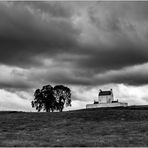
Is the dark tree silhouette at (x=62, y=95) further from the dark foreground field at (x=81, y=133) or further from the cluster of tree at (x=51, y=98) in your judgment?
the dark foreground field at (x=81, y=133)

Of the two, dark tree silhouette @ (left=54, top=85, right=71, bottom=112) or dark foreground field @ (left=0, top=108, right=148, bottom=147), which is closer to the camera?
dark foreground field @ (left=0, top=108, right=148, bottom=147)

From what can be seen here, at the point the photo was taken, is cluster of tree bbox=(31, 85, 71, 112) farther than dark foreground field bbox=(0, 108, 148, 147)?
Yes

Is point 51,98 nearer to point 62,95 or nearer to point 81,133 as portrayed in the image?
point 62,95

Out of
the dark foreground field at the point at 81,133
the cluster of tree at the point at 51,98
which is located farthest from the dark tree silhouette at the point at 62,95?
the dark foreground field at the point at 81,133

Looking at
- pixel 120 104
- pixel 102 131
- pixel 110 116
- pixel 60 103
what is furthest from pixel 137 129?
pixel 60 103

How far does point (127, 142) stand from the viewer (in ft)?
74.4

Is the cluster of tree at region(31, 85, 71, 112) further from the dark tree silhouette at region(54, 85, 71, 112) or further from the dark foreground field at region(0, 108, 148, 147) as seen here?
the dark foreground field at region(0, 108, 148, 147)

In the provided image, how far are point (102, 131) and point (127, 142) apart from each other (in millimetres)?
8278

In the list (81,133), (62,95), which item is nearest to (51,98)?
(62,95)

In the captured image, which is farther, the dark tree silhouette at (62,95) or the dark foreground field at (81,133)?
the dark tree silhouette at (62,95)

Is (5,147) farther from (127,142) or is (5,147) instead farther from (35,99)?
(35,99)

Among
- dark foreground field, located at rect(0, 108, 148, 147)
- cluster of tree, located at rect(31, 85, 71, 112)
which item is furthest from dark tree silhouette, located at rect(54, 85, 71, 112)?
dark foreground field, located at rect(0, 108, 148, 147)

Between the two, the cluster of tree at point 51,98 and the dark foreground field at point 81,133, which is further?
the cluster of tree at point 51,98

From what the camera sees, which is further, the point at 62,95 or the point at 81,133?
the point at 62,95
